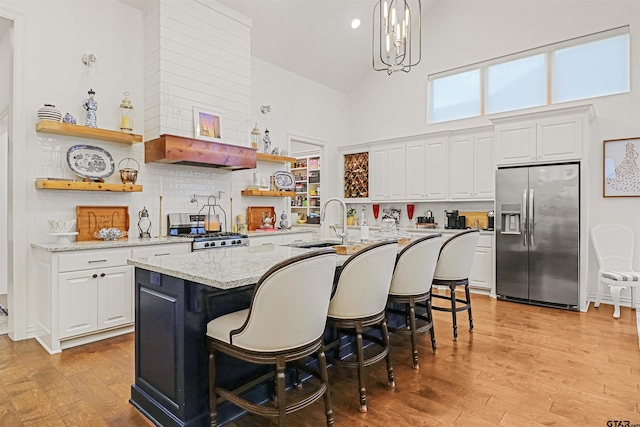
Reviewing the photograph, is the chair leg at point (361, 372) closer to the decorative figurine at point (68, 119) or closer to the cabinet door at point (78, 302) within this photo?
the cabinet door at point (78, 302)

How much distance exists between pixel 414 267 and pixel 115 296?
9.12ft

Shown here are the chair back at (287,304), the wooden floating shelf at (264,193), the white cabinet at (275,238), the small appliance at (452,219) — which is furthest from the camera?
the small appliance at (452,219)

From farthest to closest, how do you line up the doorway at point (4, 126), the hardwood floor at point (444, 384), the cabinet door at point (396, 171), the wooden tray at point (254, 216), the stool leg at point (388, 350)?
the cabinet door at point (396, 171) < the wooden tray at point (254, 216) < the doorway at point (4, 126) < the stool leg at point (388, 350) < the hardwood floor at point (444, 384)

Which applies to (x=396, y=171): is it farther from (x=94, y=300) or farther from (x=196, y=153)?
(x=94, y=300)

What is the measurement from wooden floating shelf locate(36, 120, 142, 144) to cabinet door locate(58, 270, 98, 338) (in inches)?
55.2

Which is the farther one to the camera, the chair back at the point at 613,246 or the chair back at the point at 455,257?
the chair back at the point at 613,246

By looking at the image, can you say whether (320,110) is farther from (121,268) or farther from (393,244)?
(393,244)

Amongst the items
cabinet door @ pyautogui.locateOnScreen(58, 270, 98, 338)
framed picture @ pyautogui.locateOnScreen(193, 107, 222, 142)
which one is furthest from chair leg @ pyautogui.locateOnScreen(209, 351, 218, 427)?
framed picture @ pyautogui.locateOnScreen(193, 107, 222, 142)

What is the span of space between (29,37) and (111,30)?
84 centimetres

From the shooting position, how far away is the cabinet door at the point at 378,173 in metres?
6.73

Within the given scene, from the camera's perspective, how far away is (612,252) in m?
4.85

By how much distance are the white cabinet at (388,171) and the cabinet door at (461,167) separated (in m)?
0.82

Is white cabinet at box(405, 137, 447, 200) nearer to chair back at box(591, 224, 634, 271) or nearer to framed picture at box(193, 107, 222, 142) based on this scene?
chair back at box(591, 224, 634, 271)

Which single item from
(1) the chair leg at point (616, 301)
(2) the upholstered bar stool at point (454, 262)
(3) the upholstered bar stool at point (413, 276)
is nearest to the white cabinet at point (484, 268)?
(1) the chair leg at point (616, 301)
